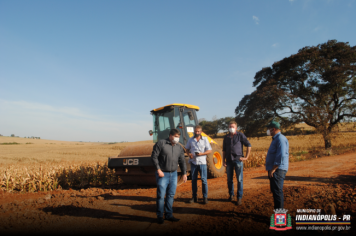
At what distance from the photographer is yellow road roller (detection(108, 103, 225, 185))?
666 centimetres

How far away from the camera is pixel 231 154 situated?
504 centimetres

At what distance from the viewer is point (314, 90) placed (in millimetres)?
20344

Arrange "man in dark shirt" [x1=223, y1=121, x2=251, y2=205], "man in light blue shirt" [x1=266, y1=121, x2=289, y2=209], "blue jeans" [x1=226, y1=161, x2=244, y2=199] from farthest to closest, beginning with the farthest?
"man in dark shirt" [x1=223, y1=121, x2=251, y2=205]
"blue jeans" [x1=226, y1=161, x2=244, y2=199]
"man in light blue shirt" [x1=266, y1=121, x2=289, y2=209]

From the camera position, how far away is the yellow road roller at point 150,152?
6656 millimetres

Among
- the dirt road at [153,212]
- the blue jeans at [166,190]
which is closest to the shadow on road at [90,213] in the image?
the dirt road at [153,212]

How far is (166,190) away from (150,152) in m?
2.58

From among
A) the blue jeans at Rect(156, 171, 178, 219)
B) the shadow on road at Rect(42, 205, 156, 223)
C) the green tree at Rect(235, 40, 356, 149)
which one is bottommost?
the shadow on road at Rect(42, 205, 156, 223)

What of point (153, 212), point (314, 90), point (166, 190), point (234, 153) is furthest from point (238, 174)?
point (314, 90)

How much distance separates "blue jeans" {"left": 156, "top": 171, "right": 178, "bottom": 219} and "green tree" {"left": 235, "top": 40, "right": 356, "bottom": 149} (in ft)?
59.5

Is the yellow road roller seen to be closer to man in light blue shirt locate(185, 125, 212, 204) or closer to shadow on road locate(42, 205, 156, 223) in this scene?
man in light blue shirt locate(185, 125, 212, 204)

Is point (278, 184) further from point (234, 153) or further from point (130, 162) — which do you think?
point (130, 162)

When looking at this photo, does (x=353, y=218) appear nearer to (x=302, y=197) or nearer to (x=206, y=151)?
(x=302, y=197)

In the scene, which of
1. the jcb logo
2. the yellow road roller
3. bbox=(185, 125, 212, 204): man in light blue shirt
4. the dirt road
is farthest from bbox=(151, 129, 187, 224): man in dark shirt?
the jcb logo

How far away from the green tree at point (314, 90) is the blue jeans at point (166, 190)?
714 inches
